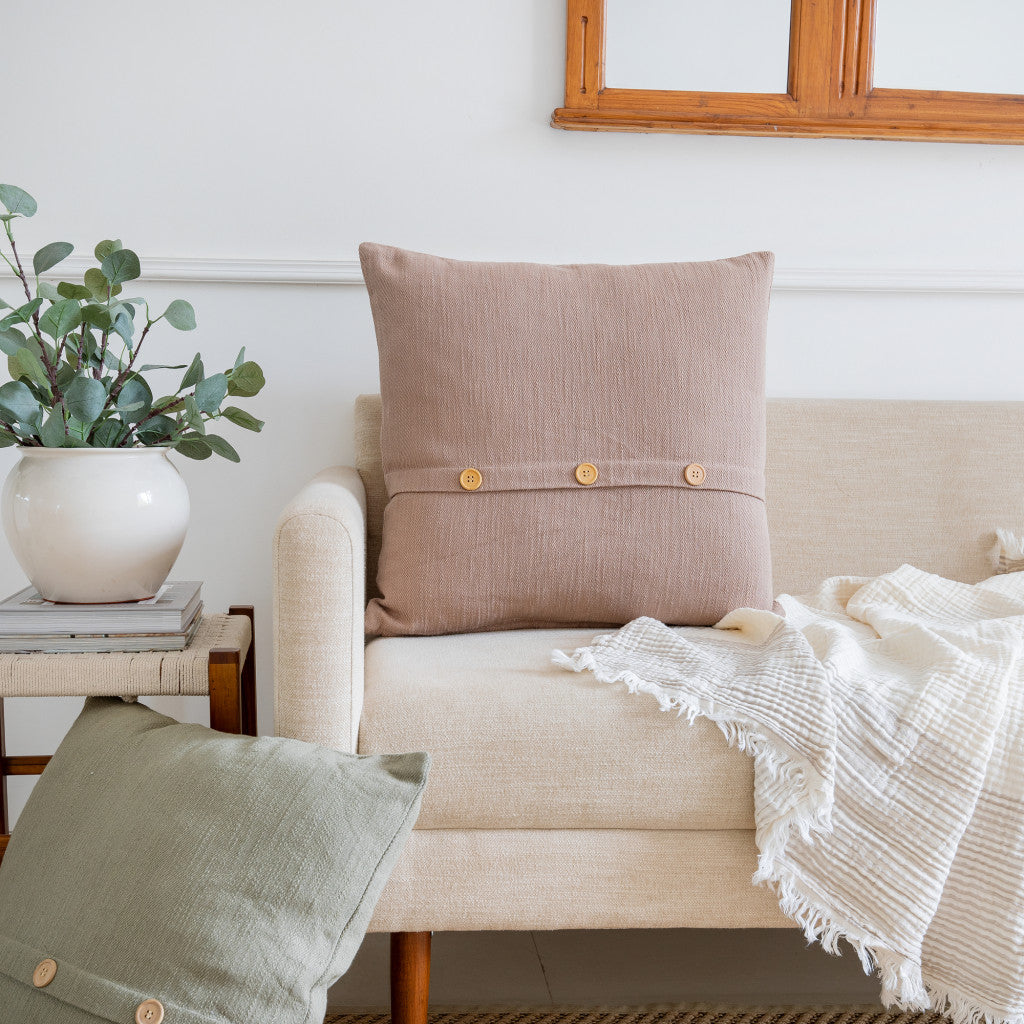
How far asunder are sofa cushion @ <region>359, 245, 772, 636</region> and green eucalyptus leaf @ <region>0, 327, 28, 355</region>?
17.6 inches

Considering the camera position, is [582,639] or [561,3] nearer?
[582,639]

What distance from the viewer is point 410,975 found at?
1.00 meters

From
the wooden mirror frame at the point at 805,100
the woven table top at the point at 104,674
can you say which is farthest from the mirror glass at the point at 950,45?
the woven table top at the point at 104,674

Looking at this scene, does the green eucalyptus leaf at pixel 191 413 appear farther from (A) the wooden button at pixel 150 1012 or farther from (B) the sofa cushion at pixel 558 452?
(A) the wooden button at pixel 150 1012

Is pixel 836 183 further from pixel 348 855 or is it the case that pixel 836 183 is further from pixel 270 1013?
pixel 270 1013

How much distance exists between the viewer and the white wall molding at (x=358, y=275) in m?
1.64

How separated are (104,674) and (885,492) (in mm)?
1197

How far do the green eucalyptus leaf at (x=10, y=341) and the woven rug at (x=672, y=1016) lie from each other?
0.86 metres

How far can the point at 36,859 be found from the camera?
0.88m

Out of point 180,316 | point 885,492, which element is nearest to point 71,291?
point 180,316

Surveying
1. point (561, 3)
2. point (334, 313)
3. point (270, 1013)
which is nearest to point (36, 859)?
point (270, 1013)

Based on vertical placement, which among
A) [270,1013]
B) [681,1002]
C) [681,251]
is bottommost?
[681,1002]

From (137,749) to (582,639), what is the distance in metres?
0.54

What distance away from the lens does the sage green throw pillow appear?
2.52ft
